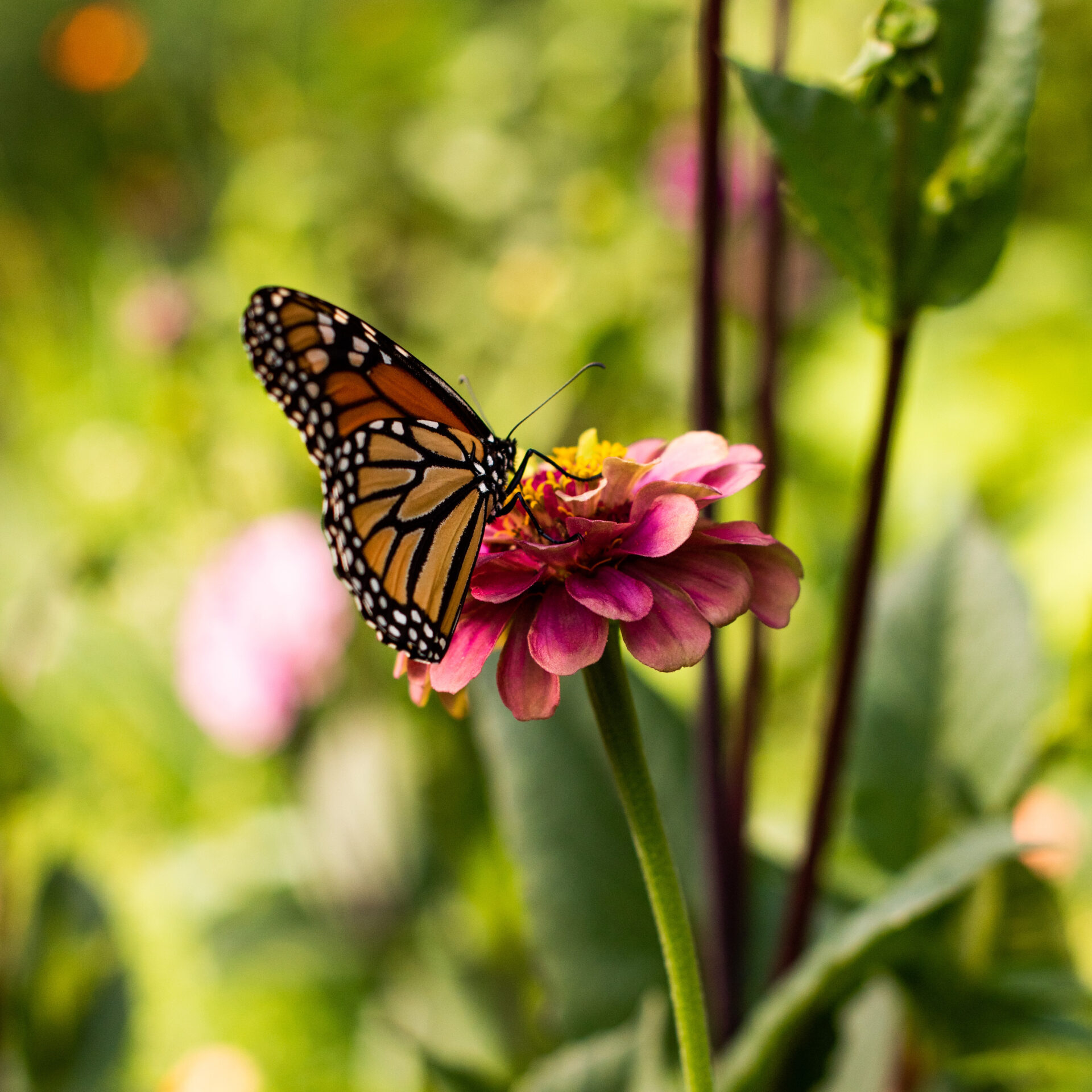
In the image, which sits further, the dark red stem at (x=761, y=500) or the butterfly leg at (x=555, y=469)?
the dark red stem at (x=761, y=500)

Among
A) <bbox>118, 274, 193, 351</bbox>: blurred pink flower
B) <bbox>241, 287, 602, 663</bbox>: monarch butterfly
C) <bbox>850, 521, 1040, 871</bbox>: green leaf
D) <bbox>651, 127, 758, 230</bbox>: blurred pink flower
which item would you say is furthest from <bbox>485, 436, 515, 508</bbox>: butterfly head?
<bbox>651, 127, 758, 230</bbox>: blurred pink flower

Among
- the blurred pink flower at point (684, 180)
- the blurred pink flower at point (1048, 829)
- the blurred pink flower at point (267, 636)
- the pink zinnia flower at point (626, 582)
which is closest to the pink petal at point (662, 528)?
the pink zinnia flower at point (626, 582)

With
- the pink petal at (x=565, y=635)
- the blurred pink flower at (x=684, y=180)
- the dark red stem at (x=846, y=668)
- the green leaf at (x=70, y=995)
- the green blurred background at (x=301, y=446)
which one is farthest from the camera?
the blurred pink flower at (x=684, y=180)

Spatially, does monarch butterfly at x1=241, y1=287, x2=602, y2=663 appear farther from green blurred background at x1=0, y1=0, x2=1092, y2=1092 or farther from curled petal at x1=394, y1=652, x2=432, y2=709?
green blurred background at x1=0, y1=0, x2=1092, y2=1092

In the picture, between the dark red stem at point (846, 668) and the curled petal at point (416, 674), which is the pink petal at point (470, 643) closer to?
the curled petal at point (416, 674)

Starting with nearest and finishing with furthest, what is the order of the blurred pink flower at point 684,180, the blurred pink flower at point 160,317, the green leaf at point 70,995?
1. the green leaf at point 70,995
2. the blurred pink flower at point 160,317
3. the blurred pink flower at point 684,180

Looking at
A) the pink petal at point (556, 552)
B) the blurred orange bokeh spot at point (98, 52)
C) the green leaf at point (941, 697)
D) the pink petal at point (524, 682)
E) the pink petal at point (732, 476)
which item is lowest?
the green leaf at point (941, 697)
